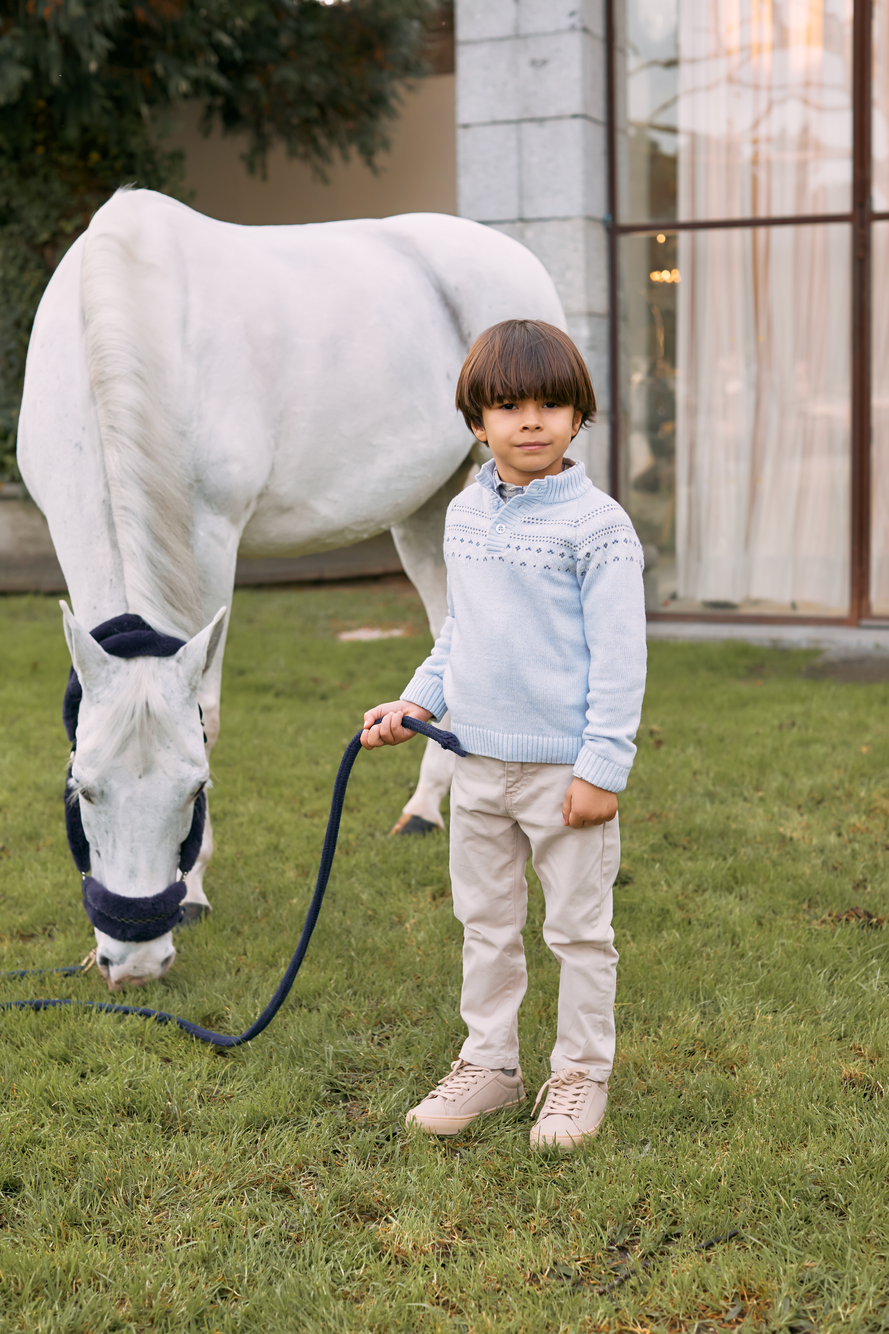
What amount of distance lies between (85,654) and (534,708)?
97cm

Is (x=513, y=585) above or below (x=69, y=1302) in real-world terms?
above

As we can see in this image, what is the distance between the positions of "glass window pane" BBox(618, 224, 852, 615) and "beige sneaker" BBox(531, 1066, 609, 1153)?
5.73 m

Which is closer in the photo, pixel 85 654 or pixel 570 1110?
pixel 570 1110

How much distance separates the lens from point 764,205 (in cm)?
750

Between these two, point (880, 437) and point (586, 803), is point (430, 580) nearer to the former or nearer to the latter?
point (586, 803)

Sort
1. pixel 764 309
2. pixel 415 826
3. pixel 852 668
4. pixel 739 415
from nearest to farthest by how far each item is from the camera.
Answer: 1. pixel 415 826
2. pixel 852 668
3. pixel 764 309
4. pixel 739 415

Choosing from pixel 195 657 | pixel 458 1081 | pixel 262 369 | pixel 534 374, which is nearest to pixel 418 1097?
pixel 458 1081

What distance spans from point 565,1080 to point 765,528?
5.95 m

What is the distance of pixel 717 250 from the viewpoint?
25.0ft

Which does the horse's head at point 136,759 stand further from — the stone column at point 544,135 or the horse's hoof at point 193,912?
the stone column at point 544,135

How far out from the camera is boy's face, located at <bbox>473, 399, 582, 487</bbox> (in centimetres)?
224

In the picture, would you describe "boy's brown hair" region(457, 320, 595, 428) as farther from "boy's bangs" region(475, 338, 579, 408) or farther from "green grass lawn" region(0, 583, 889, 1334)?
"green grass lawn" region(0, 583, 889, 1334)

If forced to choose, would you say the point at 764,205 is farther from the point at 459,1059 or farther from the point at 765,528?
the point at 459,1059

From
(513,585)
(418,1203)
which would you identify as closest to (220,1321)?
(418,1203)
